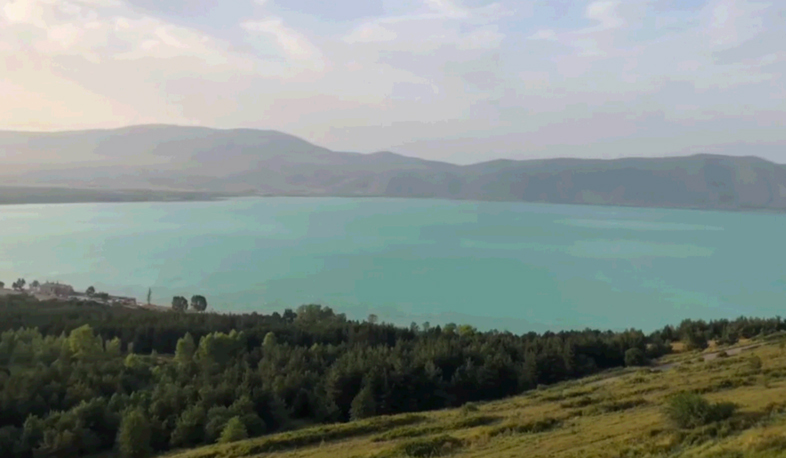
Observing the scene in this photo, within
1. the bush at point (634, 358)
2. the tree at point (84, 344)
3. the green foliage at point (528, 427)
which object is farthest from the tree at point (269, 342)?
the green foliage at point (528, 427)

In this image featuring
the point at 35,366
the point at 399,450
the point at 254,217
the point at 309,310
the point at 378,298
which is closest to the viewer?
the point at 399,450

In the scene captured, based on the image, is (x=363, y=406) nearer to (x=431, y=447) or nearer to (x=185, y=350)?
(x=431, y=447)

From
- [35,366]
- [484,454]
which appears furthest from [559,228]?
[484,454]

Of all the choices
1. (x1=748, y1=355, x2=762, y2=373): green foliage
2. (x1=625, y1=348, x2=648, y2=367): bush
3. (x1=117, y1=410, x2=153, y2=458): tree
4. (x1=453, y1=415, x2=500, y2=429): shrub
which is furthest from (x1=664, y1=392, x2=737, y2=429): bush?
(x1=625, y1=348, x2=648, y2=367): bush

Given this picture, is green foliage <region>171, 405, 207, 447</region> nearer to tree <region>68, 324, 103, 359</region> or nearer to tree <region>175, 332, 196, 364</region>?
tree <region>175, 332, 196, 364</region>

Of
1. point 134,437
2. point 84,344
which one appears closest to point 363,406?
point 134,437

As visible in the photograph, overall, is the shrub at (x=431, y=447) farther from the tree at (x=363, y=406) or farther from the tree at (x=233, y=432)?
the tree at (x=363, y=406)

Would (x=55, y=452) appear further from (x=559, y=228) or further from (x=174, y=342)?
(x=559, y=228)
